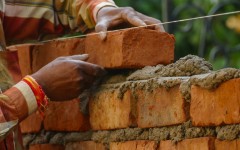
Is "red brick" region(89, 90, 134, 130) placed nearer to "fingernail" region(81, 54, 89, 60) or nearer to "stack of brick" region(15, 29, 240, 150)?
"stack of brick" region(15, 29, 240, 150)

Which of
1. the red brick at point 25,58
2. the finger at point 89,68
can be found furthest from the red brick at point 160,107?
the red brick at point 25,58

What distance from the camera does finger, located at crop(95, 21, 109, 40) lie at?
3248mm

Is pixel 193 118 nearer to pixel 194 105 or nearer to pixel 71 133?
pixel 194 105

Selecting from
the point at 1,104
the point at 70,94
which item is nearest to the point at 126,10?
the point at 70,94

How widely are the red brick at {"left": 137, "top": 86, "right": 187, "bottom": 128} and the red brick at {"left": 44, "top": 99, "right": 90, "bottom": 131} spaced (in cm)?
36

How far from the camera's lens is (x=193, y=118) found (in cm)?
282

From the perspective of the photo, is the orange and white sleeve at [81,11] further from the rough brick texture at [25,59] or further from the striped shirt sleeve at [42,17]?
the rough brick texture at [25,59]

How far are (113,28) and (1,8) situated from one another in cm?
48

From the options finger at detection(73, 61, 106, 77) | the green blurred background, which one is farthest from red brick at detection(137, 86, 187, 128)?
the green blurred background

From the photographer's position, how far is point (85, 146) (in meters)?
3.37

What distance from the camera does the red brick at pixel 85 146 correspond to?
129 inches

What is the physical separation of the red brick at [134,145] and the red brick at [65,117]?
0.21 metres

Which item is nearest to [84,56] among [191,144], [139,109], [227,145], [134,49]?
[134,49]

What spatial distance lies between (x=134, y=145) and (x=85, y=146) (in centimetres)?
33
